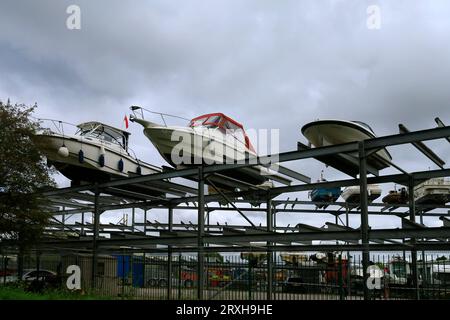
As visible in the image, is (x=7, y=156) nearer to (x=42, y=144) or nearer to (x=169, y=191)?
(x=42, y=144)

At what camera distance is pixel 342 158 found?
1636 centimetres

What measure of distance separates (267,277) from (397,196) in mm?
15005

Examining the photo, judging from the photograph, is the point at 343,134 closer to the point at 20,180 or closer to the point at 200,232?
the point at 200,232

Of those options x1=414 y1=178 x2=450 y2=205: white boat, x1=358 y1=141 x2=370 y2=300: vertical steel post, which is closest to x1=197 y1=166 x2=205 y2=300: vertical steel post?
x1=358 y1=141 x2=370 y2=300: vertical steel post

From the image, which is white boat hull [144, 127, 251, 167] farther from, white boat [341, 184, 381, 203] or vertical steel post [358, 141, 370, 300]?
white boat [341, 184, 381, 203]

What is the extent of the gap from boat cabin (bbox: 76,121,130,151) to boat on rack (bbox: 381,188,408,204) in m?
15.6

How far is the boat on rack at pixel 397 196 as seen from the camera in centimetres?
2969

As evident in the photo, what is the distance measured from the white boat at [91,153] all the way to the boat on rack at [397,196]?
14524 millimetres

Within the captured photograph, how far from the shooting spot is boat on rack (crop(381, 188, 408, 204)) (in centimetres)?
2969

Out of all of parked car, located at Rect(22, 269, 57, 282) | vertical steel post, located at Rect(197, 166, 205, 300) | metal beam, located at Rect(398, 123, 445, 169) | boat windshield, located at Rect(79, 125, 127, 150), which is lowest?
parked car, located at Rect(22, 269, 57, 282)

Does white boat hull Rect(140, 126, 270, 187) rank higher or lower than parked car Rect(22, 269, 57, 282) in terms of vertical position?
higher
